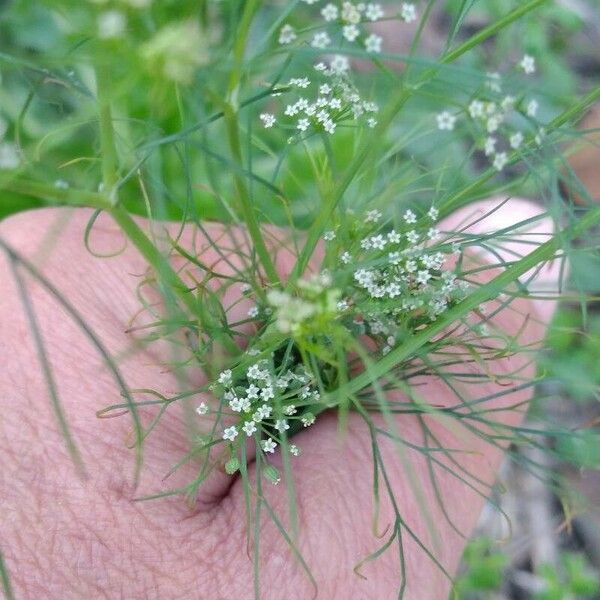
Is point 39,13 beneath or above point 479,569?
above

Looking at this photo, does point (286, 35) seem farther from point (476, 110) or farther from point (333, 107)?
point (476, 110)

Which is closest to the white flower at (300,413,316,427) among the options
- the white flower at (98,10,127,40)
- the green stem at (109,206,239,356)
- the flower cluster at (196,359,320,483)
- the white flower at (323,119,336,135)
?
the flower cluster at (196,359,320,483)

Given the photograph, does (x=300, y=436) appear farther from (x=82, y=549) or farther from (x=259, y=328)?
(x=82, y=549)

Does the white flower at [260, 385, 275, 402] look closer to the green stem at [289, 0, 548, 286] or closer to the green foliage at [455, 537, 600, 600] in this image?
the green stem at [289, 0, 548, 286]

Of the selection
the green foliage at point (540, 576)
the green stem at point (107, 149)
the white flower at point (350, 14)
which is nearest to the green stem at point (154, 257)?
the green stem at point (107, 149)

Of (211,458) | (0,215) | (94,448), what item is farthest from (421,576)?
(0,215)

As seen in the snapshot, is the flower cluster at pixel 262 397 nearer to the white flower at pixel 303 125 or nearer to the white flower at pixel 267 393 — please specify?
the white flower at pixel 267 393

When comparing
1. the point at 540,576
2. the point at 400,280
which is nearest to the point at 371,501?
the point at 400,280
